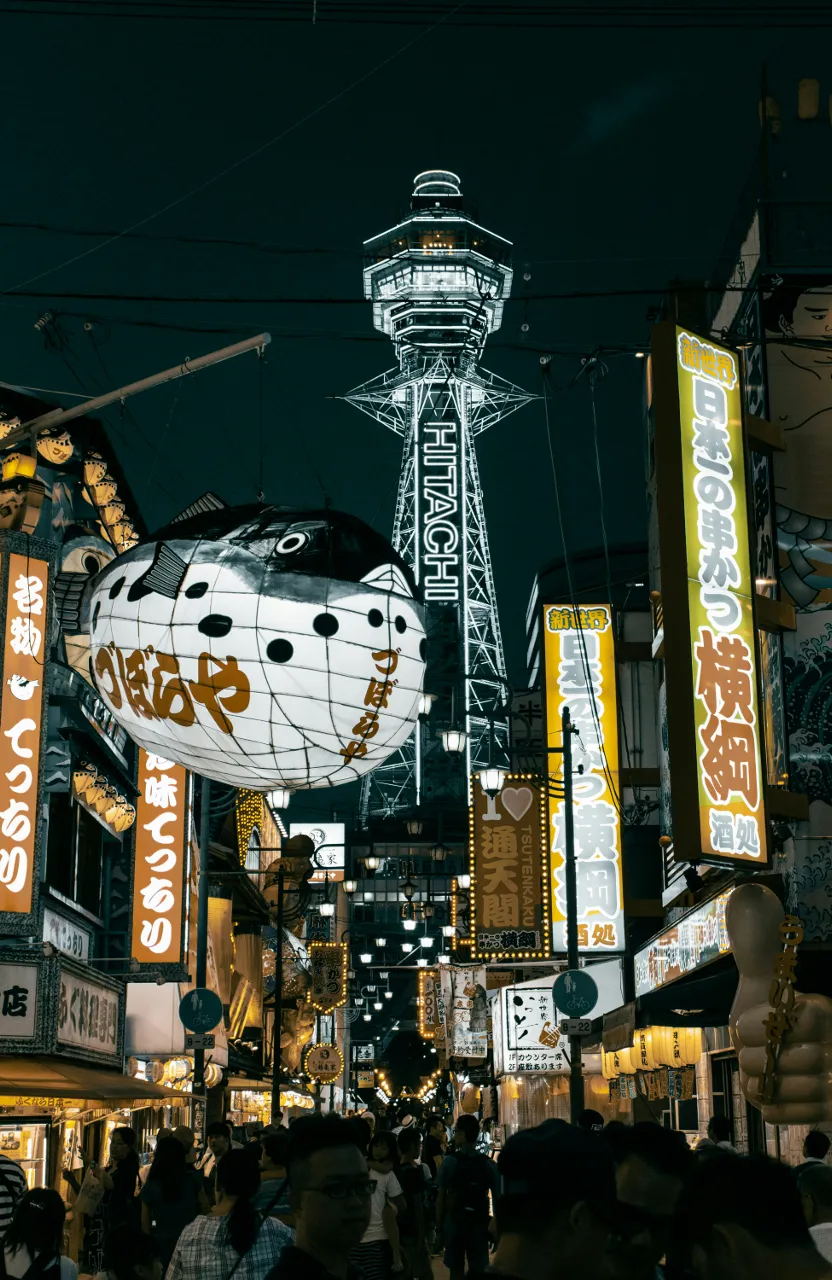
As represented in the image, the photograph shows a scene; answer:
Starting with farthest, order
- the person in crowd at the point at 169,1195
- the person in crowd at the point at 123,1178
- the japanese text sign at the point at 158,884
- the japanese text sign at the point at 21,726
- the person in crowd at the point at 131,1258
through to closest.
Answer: the japanese text sign at the point at 158,884, the japanese text sign at the point at 21,726, the person in crowd at the point at 123,1178, the person in crowd at the point at 169,1195, the person in crowd at the point at 131,1258

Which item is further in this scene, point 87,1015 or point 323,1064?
point 323,1064

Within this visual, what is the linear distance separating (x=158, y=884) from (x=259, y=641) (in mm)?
18792

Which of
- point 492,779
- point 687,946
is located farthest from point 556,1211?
point 492,779

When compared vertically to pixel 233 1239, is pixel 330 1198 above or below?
above

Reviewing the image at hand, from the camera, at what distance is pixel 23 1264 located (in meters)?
8.07

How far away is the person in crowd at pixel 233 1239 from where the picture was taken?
22.6ft

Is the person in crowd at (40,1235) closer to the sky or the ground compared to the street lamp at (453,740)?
closer to the ground

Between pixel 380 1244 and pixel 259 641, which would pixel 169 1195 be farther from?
pixel 259 641

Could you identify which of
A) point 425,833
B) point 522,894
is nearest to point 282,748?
point 522,894

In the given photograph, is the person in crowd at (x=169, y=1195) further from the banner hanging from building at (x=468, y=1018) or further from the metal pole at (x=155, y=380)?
the banner hanging from building at (x=468, y=1018)

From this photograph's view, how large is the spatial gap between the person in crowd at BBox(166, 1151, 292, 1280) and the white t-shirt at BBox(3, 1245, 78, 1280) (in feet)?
Answer: 2.53

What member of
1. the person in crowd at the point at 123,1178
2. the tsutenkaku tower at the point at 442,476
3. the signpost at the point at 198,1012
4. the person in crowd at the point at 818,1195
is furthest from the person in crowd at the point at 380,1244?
the tsutenkaku tower at the point at 442,476

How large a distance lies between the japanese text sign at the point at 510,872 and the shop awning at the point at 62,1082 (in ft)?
36.8

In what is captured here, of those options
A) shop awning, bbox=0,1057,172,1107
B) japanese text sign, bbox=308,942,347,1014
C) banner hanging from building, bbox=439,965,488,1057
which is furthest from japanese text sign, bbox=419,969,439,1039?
shop awning, bbox=0,1057,172,1107
